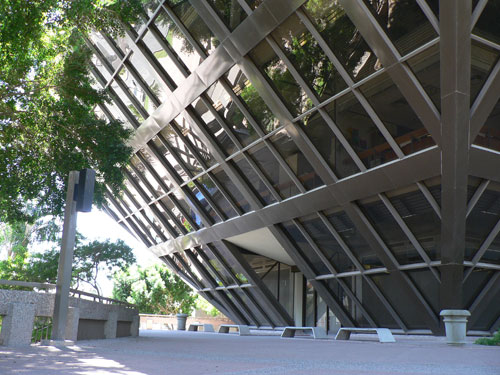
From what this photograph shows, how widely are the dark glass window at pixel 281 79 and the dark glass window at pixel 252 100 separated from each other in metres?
0.76

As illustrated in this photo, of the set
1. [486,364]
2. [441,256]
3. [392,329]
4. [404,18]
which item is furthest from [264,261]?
[486,364]

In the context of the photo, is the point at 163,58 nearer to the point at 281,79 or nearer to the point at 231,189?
the point at 231,189

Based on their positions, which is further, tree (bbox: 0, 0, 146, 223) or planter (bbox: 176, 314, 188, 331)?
planter (bbox: 176, 314, 188, 331)

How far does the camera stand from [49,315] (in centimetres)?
1065

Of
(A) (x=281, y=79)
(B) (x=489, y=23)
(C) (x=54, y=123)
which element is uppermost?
(A) (x=281, y=79)

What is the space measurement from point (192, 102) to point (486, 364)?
555 inches

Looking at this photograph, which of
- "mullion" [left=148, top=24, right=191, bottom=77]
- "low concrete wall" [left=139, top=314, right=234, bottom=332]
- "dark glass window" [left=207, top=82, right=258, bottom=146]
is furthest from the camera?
"low concrete wall" [left=139, top=314, right=234, bottom=332]

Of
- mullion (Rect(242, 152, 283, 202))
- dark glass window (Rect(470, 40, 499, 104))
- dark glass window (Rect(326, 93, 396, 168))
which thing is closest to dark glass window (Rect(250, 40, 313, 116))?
dark glass window (Rect(326, 93, 396, 168))

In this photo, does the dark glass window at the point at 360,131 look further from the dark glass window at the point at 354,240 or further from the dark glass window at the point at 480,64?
the dark glass window at the point at 354,240

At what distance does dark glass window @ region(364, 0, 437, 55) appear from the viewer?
38.6 feet

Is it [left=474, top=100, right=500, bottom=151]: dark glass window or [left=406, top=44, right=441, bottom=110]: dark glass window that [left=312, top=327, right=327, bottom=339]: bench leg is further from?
[left=406, top=44, right=441, bottom=110]: dark glass window

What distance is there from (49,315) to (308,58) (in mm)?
9047

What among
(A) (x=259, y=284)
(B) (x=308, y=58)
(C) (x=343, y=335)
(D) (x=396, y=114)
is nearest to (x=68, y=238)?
(B) (x=308, y=58)

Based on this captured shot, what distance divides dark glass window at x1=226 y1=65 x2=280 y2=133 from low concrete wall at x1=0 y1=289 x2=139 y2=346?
714cm
